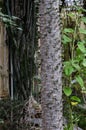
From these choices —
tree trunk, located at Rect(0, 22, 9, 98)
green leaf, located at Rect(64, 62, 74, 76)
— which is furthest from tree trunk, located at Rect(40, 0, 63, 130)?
tree trunk, located at Rect(0, 22, 9, 98)

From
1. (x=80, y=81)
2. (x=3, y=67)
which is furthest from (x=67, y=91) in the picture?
(x=3, y=67)

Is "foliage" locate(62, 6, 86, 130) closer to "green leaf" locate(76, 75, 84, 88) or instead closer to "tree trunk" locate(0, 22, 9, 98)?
"green leaf" locate(76, 75, 84, 88)

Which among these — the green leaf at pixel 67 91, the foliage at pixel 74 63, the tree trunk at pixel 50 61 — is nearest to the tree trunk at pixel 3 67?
the foliage at pixel 74 63

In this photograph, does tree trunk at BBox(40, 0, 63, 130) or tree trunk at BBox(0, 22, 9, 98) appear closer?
tree trunk at BBox(40, 0, 63, 130)

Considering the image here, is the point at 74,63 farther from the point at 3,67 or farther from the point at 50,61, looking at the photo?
the point at 3,67

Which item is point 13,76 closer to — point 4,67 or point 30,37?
point 4,67

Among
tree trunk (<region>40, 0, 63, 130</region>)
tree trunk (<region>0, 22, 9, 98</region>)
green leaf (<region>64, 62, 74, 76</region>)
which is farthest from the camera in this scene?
tree trunk (<region>0, 22, 9, 98</region>)

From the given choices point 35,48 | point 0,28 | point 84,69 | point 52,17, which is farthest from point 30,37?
point 52,17

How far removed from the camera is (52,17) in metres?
2.27

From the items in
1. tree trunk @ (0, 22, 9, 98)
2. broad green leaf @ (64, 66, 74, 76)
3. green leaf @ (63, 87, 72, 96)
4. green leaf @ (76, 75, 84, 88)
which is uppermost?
broad green leaf @ (64, 66, 74, 76)

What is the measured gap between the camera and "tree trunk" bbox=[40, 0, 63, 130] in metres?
2.27

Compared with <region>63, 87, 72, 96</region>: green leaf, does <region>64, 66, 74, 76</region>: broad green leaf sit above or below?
above

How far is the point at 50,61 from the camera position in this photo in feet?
7.45

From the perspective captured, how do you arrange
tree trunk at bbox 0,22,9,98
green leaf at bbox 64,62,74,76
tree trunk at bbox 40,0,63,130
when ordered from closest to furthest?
tree trunk at bbox 40,0,63,130, green leaf at bbox 64,62,74,76, tree trunk at bbox 0,22,9,98
